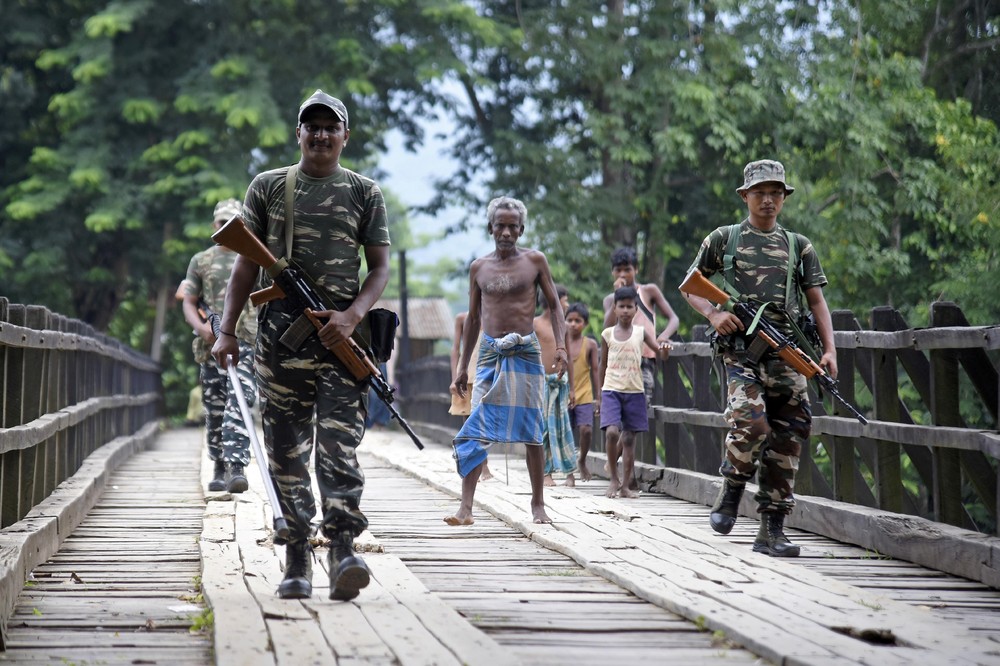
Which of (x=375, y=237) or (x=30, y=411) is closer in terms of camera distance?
(x=375, y=237)

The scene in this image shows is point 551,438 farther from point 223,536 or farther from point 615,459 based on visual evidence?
point 223,536

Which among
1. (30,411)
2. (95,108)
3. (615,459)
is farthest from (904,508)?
(95,108)

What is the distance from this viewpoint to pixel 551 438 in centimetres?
1160

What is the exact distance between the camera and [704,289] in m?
7.39

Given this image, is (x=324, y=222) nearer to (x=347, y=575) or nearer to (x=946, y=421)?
(x=347, y=575)

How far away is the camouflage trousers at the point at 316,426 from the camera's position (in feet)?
18.9

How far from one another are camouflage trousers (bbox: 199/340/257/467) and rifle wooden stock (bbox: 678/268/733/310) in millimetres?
3630

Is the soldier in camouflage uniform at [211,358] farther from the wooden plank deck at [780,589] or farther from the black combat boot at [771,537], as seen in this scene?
the black combat boot at [771,537]

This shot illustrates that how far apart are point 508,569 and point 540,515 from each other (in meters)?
1.70

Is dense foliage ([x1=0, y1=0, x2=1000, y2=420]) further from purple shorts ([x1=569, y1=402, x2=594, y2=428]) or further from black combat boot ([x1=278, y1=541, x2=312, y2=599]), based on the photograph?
black combat boot ([x1=278, y1=541, x2=312, y2=599])

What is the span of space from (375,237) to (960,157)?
1748 cm

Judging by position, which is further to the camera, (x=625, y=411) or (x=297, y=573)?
(x=625, y=411)

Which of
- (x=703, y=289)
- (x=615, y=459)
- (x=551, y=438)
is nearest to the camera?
(x=703, y=289)

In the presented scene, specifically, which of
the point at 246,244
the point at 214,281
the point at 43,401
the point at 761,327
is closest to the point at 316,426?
the point at 246,244
